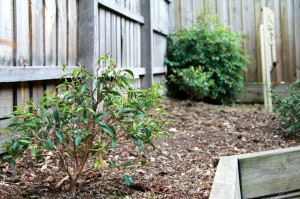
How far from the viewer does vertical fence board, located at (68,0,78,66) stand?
129 inches

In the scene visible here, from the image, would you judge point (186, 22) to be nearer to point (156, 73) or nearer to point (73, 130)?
point (156, 73)

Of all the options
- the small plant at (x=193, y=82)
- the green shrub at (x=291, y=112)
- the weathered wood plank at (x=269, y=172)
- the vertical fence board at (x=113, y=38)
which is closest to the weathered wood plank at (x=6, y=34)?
the weathered wood plank at (x=269, y=172)

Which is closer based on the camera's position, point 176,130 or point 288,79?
point 176,130

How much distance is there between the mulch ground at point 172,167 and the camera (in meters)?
2.14

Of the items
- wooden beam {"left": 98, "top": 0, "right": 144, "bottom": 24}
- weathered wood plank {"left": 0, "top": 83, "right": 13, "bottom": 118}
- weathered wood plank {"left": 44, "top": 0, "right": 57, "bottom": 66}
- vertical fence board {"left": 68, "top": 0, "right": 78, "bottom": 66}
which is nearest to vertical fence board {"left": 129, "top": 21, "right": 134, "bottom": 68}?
wooden beam {"left": 98, "top": 0, "right": 144, "bottom": 24}

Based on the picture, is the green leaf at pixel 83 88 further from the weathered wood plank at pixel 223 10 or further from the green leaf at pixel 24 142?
the weathered wood plank at pixel 223 10

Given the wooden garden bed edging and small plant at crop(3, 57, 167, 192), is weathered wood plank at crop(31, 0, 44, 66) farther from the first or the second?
the wooden garden bed edging

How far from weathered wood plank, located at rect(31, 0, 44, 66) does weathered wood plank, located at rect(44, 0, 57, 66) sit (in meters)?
0.07

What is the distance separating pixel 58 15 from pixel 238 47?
4557 millimetres

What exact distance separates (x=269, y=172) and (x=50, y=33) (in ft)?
5.96

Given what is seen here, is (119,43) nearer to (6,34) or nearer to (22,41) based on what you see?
(22,41)

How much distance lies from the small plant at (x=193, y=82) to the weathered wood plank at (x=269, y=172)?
11.6 ft

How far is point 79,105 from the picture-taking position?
1903 mm

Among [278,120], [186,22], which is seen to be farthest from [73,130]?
[186,22]
